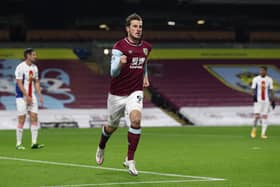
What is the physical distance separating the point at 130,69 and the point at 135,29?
705 millimetres

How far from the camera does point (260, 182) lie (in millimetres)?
10828

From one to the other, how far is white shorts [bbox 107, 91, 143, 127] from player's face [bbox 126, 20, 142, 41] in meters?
0.98

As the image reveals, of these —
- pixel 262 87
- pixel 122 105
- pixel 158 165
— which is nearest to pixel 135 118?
pixel 122 105

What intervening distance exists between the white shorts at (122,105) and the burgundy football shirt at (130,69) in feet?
0.30

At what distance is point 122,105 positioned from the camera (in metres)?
12.1

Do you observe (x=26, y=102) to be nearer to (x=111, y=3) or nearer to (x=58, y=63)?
(x=58, y=63)

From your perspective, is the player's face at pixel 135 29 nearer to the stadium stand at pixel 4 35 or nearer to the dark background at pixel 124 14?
the dark background at pixel 124 14

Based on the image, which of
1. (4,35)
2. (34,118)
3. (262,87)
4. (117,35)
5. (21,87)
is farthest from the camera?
(117,35)

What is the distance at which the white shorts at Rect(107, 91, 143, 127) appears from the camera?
11.9m

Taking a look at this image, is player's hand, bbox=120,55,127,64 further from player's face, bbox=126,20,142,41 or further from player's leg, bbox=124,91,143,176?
player's leg, bbox=124,91,143,176

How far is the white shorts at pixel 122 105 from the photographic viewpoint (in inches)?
468

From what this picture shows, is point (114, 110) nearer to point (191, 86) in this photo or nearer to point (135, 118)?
point (135, 118)

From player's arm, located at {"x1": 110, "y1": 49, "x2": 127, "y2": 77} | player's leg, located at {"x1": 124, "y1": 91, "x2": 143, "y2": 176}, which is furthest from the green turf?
player's arm, located at {"x1": 110, "y1": 49, "x2": 127, "y2": 77}

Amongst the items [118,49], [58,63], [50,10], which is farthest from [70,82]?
[118,49]
